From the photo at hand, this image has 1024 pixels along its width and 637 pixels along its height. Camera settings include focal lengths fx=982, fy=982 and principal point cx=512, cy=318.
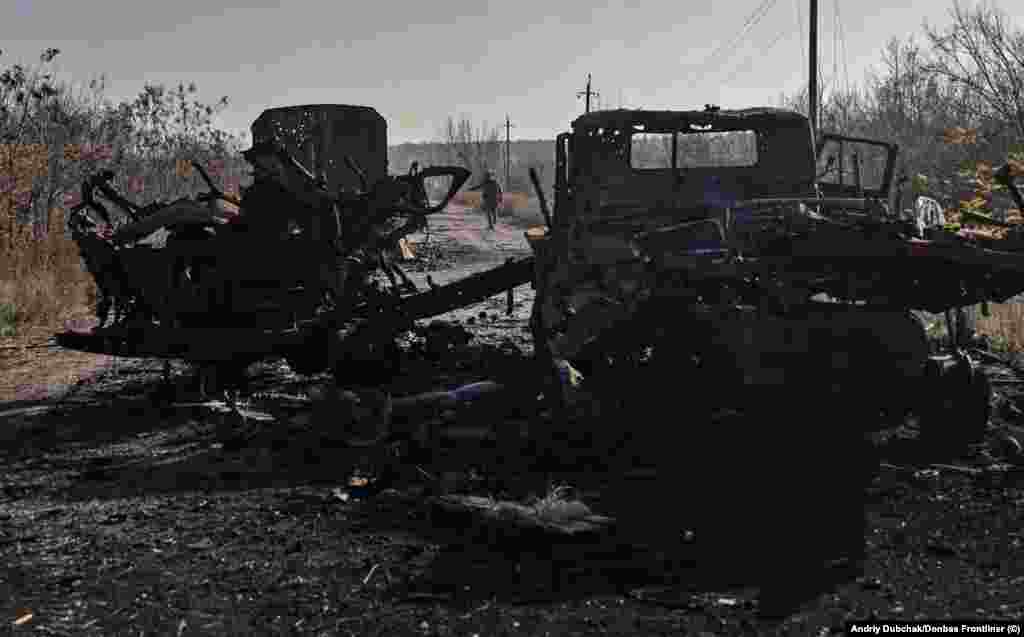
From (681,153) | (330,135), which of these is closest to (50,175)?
(330,135)

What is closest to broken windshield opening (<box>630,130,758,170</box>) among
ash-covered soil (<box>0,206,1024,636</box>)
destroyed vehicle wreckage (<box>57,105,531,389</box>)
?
destroyed vehicle wreckage (<box>57,105,531,389</box>)

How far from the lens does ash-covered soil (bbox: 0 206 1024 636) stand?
10.3 ft

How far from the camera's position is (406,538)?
391cm

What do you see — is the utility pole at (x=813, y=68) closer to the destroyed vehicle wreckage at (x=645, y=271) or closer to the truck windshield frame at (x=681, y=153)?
the truck windshield frame at (x=681, y=153)

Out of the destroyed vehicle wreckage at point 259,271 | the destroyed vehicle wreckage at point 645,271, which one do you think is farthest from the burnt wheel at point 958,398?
the destroyed vehicle wreckage at point 259,271

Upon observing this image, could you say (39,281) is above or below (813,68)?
below

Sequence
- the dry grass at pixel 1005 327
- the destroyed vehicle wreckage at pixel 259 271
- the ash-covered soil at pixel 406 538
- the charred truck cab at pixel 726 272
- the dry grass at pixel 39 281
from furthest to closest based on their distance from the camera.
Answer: the dry grass at pixel 39 281, the dry grass at pixel 1005 327, the destroyed vehicle wreckage at pixel 259 271, the charred truck cab at pixel 726 272, the ash-covered soil at pixel 406 538

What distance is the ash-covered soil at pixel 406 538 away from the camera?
10.3 feet

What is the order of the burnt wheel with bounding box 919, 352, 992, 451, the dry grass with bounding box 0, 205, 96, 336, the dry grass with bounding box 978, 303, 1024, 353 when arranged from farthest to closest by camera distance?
1. the dry grass with bounding box 0, 205, 96, 336
2. the dry grass with bounding box 978, 303, 1024, 353
3. the burnt wheel with bounding box 919, 352, 992, 451

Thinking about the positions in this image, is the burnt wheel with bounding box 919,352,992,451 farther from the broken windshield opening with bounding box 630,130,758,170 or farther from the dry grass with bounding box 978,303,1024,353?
the dry grass with bounding box 978,303,1024,353

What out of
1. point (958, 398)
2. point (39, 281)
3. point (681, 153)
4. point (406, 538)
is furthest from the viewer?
point (39, 281)

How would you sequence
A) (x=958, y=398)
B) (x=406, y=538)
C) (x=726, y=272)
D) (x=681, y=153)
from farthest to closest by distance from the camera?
(x=681, y=153), (x=958, y=398), (x=726, y=272), (x=406, y=538)

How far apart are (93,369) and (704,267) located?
225 inches

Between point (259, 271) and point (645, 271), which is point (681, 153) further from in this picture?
point (259, 271)
